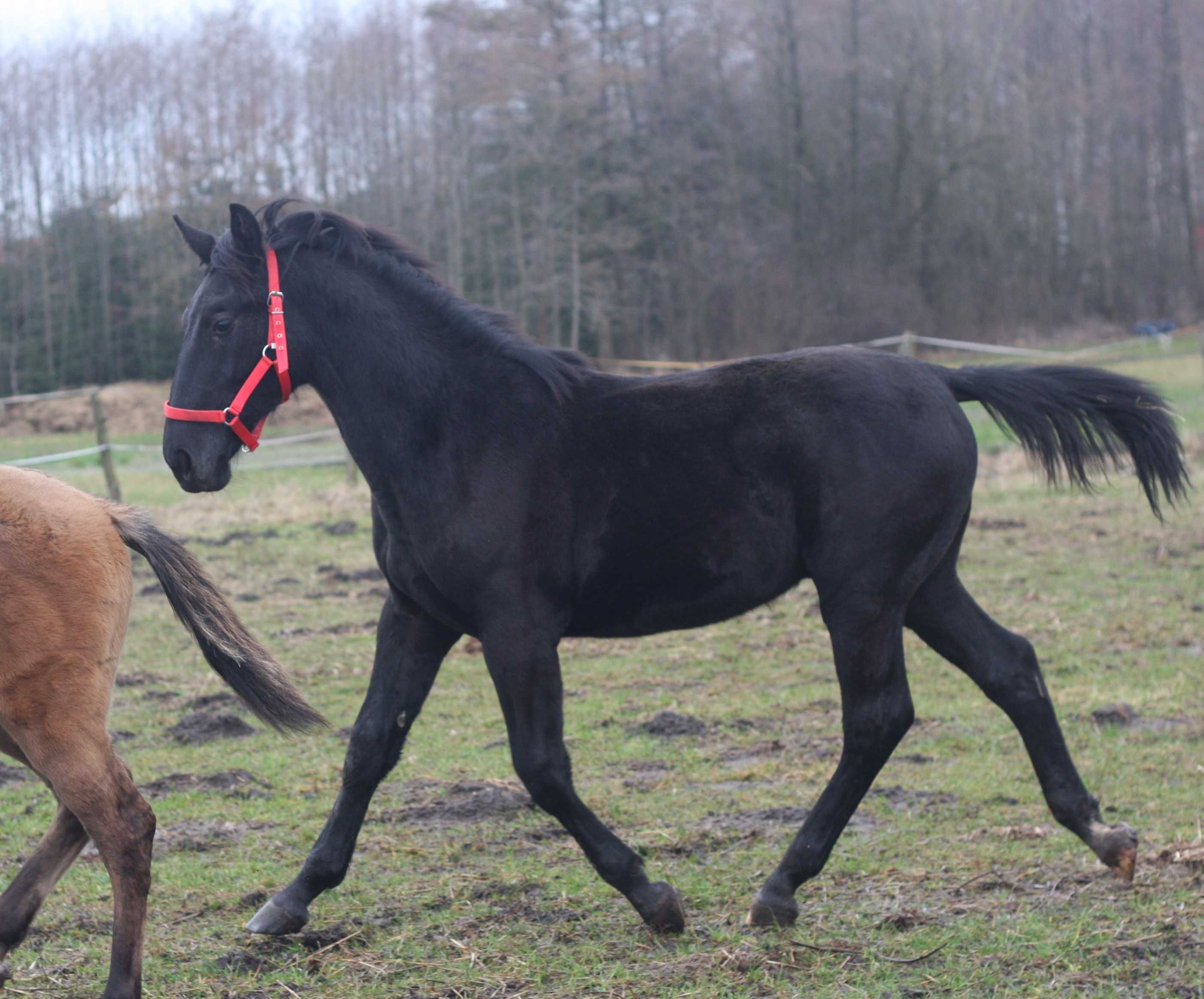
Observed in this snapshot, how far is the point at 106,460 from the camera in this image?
11.2m

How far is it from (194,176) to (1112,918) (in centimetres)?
2573

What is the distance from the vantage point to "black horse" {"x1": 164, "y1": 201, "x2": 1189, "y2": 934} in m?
3.18

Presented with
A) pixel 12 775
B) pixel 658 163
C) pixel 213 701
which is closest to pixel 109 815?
pixel 12 775

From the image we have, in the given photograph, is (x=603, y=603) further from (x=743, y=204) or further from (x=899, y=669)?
(x=743, y=204)

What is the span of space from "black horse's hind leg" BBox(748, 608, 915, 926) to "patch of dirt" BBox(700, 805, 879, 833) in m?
0.64

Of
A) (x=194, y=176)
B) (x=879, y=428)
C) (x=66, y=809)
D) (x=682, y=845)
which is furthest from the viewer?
(x=194, y=176)

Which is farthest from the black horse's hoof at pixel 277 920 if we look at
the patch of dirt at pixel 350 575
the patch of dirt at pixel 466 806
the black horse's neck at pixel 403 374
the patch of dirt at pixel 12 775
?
the patch of dirt at pixel 350 575

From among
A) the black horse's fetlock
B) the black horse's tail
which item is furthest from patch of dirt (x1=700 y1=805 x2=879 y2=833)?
the black horse's tail

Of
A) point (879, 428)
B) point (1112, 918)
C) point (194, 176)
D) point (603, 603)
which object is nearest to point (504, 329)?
point (603, 603)

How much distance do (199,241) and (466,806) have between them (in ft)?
7.29

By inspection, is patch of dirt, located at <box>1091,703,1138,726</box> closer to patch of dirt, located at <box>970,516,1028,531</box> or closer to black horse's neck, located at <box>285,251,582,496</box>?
black horse's neck, located at <box>285,251,582,496</box>

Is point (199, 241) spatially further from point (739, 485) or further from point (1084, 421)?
point (1084, 421)

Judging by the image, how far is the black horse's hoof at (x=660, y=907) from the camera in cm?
311

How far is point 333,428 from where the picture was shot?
19.0m
